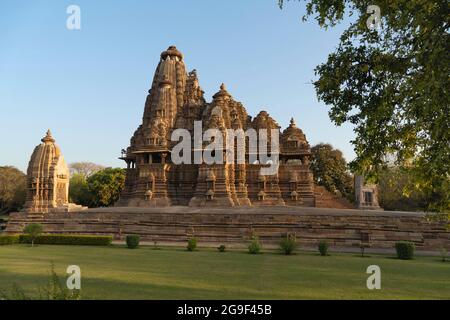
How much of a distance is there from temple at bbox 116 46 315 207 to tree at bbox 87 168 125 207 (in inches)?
402

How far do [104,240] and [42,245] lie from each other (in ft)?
13.6

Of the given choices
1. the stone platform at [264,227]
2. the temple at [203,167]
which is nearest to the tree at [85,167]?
the temple at [203,167]

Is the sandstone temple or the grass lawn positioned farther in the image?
the sandstone temple

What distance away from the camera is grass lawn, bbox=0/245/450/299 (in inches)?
357

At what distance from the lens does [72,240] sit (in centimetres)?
2381

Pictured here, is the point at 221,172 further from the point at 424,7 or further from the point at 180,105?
the point at 424,7

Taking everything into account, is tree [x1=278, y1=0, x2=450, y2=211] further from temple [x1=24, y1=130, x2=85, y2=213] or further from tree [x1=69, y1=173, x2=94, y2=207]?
tree [x1=69, y1=173, x2=94, y2=207]

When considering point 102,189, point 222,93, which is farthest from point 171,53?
point 102,189

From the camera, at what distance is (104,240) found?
23.2 m

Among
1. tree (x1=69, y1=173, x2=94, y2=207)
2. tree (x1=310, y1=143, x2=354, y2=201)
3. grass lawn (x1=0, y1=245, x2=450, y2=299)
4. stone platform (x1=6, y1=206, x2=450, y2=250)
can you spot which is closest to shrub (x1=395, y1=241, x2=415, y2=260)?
grass lawn (x1=0, y1=245, x2=450, y2=299)

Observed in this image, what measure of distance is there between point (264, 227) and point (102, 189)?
33830mm

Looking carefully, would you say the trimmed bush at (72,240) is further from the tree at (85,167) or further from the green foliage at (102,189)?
the tree at (85,167)

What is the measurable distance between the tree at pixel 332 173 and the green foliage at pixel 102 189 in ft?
93.0
